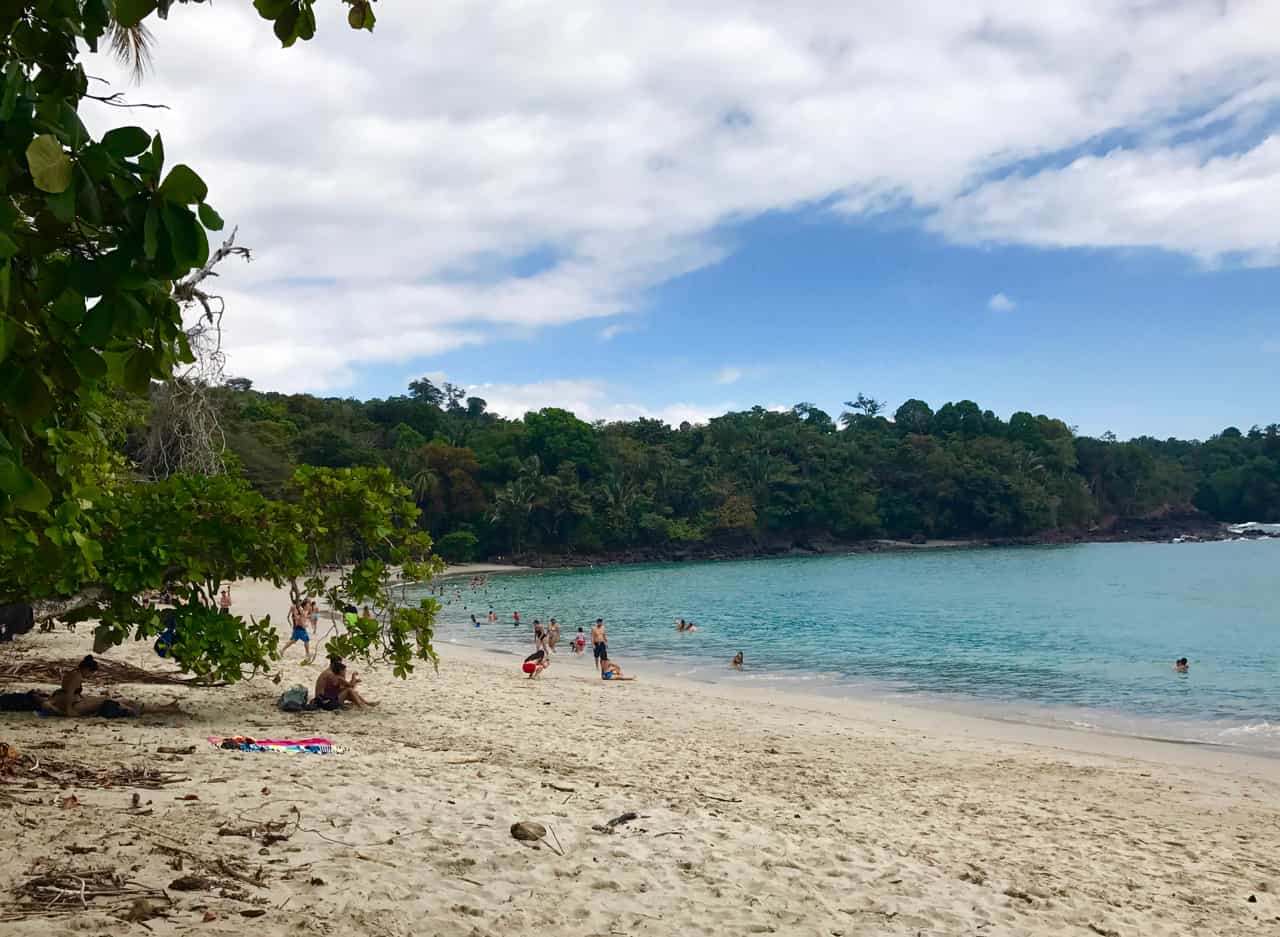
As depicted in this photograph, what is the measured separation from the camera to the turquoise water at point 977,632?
1759 cm

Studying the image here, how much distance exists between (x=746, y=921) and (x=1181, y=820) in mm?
5509

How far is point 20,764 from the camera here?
6.44m

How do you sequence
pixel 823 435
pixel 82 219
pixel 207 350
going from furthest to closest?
pixel 823 435, pixel 207 350, pixel 82 219

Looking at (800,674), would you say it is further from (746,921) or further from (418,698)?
(746,921)

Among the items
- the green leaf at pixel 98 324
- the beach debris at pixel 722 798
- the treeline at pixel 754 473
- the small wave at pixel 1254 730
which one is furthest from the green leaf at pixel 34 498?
the treeline at pixel 754 473

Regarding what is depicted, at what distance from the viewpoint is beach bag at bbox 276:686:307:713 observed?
10.6 metres

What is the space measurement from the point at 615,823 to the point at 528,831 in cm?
67

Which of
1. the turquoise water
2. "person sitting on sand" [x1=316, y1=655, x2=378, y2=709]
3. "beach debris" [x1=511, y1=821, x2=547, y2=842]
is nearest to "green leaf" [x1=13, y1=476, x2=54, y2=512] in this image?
"beach debris" [x1=511, y1=821, x2=547, y2=842]

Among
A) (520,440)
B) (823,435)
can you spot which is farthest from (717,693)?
(823,435)

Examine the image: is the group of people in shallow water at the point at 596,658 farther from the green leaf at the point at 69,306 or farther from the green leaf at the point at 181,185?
the green leaf at the point at 181,185

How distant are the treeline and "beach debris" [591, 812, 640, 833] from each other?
58.8 meters

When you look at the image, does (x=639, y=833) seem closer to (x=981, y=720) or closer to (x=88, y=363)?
(x=88, y=363)

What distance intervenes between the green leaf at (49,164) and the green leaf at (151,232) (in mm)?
166

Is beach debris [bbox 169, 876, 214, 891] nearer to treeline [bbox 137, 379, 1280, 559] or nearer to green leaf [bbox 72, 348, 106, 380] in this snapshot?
green leaf [bbox 72, 348, 106, 380]
